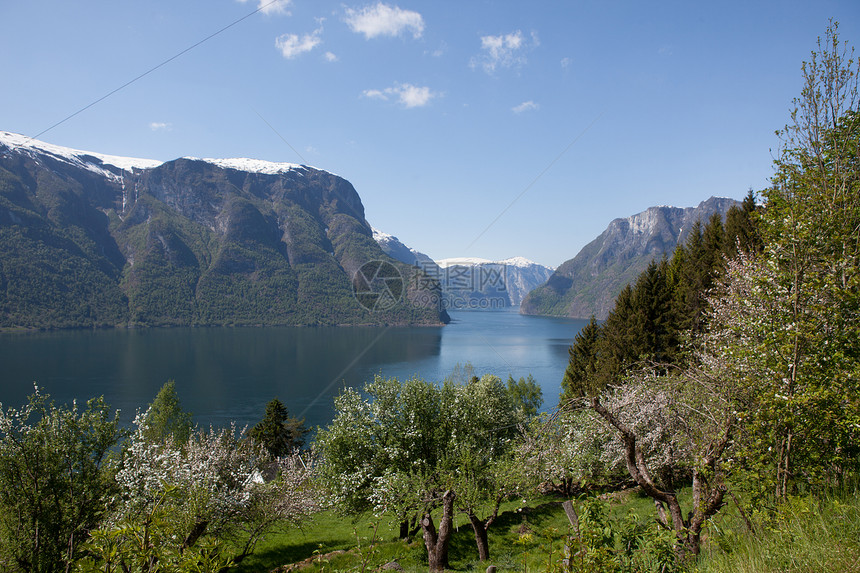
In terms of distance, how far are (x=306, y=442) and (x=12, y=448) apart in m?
41.3

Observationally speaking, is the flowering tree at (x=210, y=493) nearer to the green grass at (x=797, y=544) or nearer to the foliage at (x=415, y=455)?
the foliage at (x=415, y=455)

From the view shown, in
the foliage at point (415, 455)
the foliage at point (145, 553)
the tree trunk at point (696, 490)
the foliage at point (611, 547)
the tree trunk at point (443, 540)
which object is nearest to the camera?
the foliage at point (145, 553)

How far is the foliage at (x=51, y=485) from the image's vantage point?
11445 mm

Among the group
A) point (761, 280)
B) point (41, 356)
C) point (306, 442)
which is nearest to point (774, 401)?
point (761, 280)

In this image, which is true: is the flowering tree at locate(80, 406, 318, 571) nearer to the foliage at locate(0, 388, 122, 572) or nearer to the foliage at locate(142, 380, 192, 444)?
the foliage at locate(0, 388, 122, 572)

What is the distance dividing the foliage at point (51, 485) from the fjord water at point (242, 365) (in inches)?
1422

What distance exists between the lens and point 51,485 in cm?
1241

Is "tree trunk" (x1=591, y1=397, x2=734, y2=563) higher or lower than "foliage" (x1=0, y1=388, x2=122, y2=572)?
higher

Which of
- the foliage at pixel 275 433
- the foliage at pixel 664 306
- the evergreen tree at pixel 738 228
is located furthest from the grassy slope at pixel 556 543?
the evergreen tree at pixel 738 228

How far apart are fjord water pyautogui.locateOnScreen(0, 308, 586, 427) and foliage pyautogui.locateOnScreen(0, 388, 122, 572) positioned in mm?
36126

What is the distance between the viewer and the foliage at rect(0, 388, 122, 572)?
1145cm

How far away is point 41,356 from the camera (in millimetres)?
103000

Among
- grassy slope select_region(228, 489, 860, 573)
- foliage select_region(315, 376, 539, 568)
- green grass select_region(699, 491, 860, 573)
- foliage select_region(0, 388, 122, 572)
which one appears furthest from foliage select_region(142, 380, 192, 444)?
green grass select_region(699, 491, 860, 573)

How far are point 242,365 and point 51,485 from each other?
9515 cm
